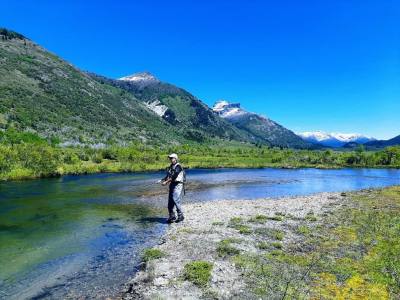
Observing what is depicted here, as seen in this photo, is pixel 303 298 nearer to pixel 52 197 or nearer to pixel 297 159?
pixel 52 197

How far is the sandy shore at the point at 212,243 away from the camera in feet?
45.7

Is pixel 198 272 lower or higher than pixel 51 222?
lower

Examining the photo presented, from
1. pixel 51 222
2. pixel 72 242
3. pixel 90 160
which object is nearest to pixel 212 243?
pixel 72 242

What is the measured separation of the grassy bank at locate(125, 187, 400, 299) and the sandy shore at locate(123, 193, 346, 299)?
39mm

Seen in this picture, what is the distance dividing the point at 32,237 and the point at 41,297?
10.9m

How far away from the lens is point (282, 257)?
17.5 meters

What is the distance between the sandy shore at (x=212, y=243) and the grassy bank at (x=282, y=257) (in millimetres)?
39

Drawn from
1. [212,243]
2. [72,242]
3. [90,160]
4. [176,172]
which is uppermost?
[90,160]

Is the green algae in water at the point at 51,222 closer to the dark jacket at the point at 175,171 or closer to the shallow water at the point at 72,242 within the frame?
the shallow water at the point at 72,242

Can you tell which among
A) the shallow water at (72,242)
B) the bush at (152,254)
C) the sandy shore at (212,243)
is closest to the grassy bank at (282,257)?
the sandy shore at (212,243)

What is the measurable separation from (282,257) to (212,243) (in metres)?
4.15

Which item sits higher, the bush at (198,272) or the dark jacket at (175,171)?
the dark jacket at (175,171)

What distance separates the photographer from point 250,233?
22.5 metres

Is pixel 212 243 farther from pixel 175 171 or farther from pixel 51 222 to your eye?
pixel 51 222
